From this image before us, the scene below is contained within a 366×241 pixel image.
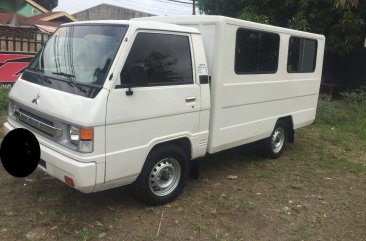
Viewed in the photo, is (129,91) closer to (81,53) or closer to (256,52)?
(81,53)

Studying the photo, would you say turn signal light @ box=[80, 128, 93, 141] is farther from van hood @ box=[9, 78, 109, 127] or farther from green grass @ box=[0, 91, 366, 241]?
green grass @ box=[0, 91, 366, 241]

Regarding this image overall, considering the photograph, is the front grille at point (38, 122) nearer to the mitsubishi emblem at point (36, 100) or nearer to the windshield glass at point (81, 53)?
the mitsubishi emblem at point (36, 100)

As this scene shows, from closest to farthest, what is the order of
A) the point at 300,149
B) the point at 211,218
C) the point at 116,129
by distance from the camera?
the point at 116,129, the point at 211,218, the point at 300,149

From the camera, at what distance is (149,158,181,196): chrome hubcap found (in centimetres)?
444

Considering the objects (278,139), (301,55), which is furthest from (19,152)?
(301,55)

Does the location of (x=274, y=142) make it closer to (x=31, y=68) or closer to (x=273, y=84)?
(x=273, y=84)

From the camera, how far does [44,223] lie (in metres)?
4.01

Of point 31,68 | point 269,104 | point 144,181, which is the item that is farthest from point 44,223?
point 269,104

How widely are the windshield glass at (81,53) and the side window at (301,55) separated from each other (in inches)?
131

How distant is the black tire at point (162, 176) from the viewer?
4291 millimetres

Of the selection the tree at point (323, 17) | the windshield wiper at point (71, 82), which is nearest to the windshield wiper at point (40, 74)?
the windshield wiper at point (71, 82)

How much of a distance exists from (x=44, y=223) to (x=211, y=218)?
5.78ft

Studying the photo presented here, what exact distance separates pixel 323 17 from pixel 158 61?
29.9 feet

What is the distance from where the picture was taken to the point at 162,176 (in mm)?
4605
